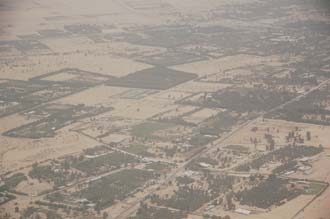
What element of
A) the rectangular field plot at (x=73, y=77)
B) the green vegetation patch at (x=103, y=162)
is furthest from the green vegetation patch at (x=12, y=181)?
the rectangular field plot at (x=73, y=77)

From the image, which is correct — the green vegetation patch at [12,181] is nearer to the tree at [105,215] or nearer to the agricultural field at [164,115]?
the agricultural field at [164,115]

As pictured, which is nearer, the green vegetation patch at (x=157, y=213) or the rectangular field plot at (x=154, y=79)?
the green vegetation patch at (x=157, y=213)

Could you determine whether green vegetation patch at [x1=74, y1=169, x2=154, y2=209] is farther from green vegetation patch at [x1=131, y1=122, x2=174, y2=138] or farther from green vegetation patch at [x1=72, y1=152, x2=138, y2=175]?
green vegetation patch at [x1=131, y1=122, x2=174, y2=138]

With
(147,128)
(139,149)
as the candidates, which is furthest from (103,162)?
(147,128)

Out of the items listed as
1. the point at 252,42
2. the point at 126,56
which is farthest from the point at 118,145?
the point at 252,42

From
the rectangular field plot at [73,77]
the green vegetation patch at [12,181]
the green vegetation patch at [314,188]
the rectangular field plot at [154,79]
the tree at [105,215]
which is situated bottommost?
the green vegetation patch at [12,181]

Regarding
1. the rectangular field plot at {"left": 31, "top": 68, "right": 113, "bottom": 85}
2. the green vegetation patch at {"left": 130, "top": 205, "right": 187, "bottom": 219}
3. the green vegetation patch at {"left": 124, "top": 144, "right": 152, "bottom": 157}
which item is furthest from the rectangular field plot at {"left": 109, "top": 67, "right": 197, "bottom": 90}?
the green vegetation patch at {"left": 130, "top": 205, "right": 187, "bottom": 219}

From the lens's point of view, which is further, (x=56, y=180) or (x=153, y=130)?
(x=153, y=130)

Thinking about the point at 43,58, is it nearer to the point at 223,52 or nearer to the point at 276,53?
the point at 223,52

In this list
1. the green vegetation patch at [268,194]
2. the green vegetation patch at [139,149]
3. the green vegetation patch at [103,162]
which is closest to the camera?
the green vegetation patch at [268,194]

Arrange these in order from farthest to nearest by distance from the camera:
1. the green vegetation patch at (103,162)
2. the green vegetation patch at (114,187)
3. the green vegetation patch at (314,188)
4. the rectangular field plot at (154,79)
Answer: the rectangular field plot at (154,79) → the green vegetation patch at (103,162) → the green vegetation patch at (314,188) → the green vegetation patch at (114,187)
